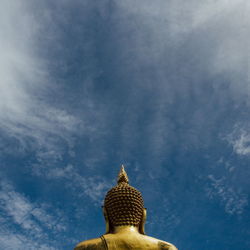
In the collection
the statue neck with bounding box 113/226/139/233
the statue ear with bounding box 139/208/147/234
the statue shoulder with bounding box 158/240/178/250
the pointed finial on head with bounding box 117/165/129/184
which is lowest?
the statue shoulder with bounding box 158/240/178/250

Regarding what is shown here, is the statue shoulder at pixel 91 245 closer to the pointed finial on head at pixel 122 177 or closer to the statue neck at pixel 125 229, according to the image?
→ the statue neck at pixel 125 229

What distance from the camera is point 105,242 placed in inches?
304

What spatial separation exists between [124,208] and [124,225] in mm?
496

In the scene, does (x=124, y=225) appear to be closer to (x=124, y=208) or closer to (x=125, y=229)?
(x=125, y=229)

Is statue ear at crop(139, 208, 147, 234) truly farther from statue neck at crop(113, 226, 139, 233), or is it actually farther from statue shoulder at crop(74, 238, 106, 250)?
statue shoulder at crop(74, 238, 106, 250)

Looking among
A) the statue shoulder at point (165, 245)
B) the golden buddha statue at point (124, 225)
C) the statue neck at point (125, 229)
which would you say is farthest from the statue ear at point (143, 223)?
the statue shoulder at point (165, 245)

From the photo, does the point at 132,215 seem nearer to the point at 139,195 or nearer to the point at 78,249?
the point at 139,195

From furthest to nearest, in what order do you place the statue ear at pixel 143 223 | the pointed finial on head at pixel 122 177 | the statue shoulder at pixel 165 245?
1. the pointed finial on head at pixel 122 177
2. the statue ear at pixel 143 223
3. the statue shoulder at pixel 165 245

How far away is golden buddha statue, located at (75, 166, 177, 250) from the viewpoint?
25.4ft

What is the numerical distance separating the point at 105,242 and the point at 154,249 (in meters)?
1.27

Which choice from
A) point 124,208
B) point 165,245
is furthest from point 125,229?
point 165,245

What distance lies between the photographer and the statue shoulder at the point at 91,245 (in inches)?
301

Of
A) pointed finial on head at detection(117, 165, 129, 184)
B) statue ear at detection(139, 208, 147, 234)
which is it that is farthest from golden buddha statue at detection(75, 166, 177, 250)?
pointed finial on head at detection(117, 165, 129, 184)

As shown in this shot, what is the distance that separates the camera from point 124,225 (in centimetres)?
882
